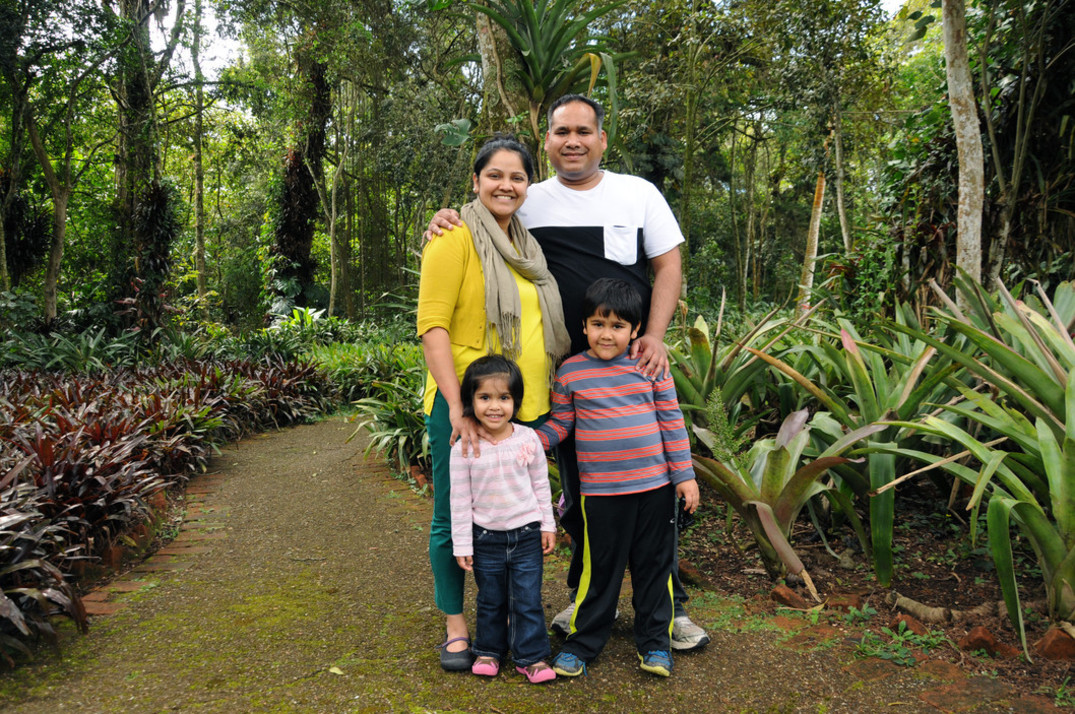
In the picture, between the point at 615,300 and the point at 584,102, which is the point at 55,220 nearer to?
the point at 584,102

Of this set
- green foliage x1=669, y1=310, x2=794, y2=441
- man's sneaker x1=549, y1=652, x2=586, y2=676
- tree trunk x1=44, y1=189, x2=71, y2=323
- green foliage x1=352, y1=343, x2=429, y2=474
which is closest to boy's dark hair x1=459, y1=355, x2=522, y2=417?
man's sneaker x1=549, y1=652, x2=586, y2=676

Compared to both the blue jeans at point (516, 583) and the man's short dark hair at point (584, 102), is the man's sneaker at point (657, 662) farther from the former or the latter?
the man's short dark hair at point (584, 102)

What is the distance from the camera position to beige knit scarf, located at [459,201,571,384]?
2.16 meters

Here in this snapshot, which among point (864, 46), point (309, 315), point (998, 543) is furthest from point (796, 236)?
point (998, 543)

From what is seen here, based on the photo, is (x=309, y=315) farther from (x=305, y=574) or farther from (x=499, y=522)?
(x=499, y=522)

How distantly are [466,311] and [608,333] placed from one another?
0.46 meters

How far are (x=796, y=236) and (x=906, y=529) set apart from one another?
20.3 meters

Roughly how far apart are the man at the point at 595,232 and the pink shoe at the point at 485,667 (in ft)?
1.18

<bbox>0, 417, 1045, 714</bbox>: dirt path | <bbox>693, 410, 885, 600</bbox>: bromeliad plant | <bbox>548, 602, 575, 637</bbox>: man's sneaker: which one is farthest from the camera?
<bbox>693, 410, 885, 600</bbox>: bromeliad plant

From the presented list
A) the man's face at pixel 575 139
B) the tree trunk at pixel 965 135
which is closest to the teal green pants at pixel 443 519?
the man's face at pixel 575 139

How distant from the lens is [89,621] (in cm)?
259

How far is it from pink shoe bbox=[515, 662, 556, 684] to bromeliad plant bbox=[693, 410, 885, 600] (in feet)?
3.18

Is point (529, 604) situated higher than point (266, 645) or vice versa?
point (529, 604)

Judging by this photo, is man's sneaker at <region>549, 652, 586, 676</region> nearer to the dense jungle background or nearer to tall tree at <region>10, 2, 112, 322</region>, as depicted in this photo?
the dense jungle background
